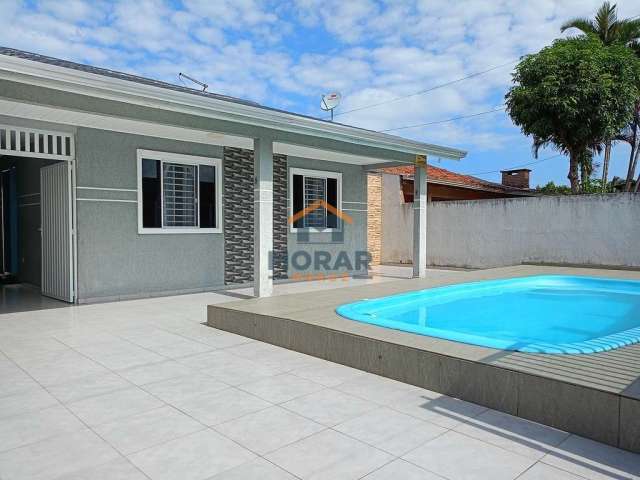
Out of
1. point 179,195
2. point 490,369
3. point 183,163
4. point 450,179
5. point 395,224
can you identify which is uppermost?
point 450,179

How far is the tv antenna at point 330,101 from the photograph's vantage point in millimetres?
13031

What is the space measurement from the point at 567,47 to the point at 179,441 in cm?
1802

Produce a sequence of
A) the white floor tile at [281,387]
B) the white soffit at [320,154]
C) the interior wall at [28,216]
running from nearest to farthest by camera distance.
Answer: the white floor tile at [281,387]
the interior wall at [28,216]
the white soffit at [320,154]

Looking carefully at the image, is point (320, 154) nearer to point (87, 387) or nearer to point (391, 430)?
point (87, 387)

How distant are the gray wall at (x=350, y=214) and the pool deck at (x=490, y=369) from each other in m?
6.17

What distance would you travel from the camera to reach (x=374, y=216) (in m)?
16.6

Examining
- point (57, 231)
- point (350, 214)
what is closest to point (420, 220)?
point (350, 214)

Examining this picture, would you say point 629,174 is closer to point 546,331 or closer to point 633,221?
point 633,221

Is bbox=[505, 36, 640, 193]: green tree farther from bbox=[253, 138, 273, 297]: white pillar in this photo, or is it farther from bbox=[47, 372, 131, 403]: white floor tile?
bbox=[47, 372, 131, 403]: white floor tile

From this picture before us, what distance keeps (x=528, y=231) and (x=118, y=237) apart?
10.7 meters

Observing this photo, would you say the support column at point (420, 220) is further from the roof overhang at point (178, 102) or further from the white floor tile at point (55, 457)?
the white floor tile at point (55, 457)

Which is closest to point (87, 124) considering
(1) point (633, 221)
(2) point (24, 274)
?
(2) point (24, 274)

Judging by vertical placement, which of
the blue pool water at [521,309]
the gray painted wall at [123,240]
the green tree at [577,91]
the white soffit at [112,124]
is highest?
the green tree at [577,91]

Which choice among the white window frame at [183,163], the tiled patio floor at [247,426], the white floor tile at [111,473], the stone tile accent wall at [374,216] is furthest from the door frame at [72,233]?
the stone tile accent wall at [374,216]
